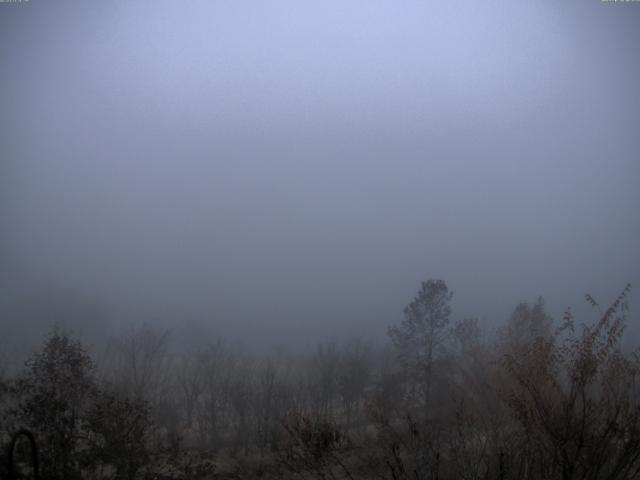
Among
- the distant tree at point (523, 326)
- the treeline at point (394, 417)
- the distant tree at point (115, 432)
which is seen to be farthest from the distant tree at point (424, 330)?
the distant tree at point (115, 432)

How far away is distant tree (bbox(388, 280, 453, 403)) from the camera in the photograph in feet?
124

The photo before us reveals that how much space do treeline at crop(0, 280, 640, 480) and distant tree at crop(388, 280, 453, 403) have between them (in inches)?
5.1

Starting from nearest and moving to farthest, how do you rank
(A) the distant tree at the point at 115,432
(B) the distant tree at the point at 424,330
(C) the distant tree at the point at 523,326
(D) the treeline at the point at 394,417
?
1. (D) the treeline at the point at 394,417
2. (A) the distant tree at the point at 115,432
3. (C) the distant tree at the point at 523,326
4. (B) the distant tree at the point at 424,330

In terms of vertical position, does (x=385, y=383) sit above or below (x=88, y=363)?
below

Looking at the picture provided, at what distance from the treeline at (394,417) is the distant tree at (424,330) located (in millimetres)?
130

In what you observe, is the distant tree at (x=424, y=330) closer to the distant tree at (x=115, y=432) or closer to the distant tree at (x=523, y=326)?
the distant tree at (x=523, y=326)

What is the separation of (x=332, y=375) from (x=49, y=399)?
35.3 metres

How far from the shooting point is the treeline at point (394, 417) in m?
9.35

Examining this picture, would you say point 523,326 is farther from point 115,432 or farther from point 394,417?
point 115,432

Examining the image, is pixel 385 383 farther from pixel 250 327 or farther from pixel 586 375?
pixel 250 327

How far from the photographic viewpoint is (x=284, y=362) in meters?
75.9

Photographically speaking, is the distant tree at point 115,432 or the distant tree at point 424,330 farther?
the distant tree at point 424,330

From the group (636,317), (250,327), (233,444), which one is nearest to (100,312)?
(250,327)

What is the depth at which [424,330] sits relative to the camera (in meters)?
38.3
